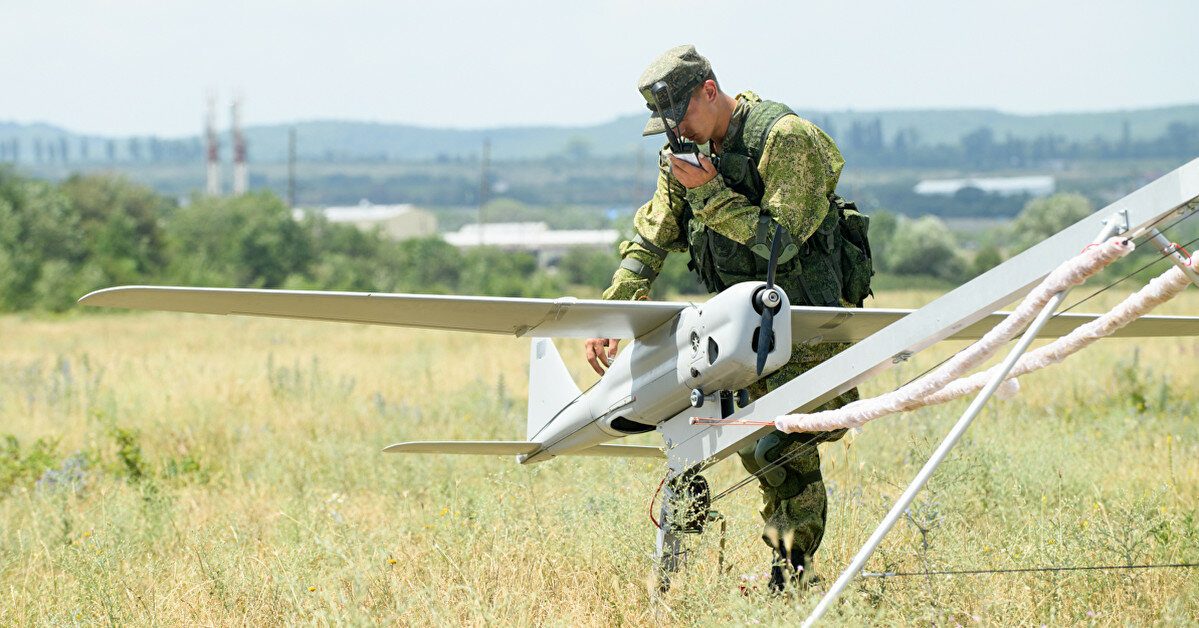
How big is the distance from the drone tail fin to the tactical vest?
2.72 feet

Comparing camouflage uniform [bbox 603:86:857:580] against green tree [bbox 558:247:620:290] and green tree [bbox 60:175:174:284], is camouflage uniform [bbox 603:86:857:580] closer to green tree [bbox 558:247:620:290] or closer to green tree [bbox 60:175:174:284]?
green tree [bbox 60:175:174:284]

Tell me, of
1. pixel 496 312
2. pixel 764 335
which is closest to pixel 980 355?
pixel 764 335

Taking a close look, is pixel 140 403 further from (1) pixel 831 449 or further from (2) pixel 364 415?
(1) pixel 831 449

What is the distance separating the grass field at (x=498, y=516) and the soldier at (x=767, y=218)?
0.89 feet

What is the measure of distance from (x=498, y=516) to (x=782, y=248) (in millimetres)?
1920

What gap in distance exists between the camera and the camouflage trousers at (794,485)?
395 cm

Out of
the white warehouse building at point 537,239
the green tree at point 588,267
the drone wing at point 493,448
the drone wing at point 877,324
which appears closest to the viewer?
the drone wing at point 877,324

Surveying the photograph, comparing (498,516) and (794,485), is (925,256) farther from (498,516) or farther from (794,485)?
(794,485)

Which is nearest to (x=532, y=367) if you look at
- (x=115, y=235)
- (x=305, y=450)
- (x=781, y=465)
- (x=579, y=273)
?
(x=781, y=465)

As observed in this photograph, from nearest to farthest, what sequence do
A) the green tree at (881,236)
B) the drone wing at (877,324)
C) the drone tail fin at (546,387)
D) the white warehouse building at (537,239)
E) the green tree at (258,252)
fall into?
the drone wing at (877,324)
the drone tail fin at (546,387)
the green tree at (258,252)
the green tree at (881,236)
the white warehouse building at (537,239)

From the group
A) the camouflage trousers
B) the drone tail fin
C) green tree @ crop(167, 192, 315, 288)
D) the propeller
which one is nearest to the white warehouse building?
green tree @ crop(167, 192, 315, 288)

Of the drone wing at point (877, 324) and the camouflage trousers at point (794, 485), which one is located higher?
the drone wing at point (877, 324)

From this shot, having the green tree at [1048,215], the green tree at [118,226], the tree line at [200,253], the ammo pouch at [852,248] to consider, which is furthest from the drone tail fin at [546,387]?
the green tree at [1048,215]

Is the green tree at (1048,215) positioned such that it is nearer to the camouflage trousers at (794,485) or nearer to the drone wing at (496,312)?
the camouflage trousers at (794,485)
